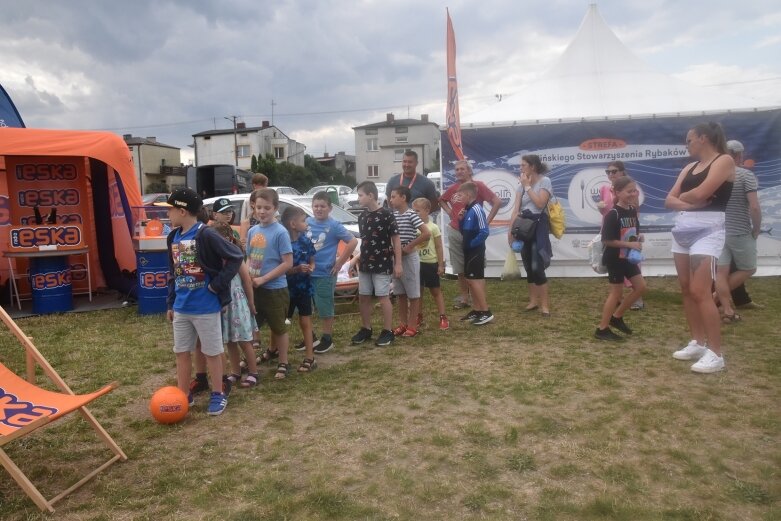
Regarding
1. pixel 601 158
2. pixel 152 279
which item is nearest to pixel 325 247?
pixel 152 279

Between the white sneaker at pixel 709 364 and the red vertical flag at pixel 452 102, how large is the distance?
5289 mm

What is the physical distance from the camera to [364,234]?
588 centimetres

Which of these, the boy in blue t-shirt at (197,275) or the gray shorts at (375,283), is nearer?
the boy in blue t-shirt at (197,275)

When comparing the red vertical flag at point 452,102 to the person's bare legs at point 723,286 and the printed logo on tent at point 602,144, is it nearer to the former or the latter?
the printed logo on tent at point 602,144

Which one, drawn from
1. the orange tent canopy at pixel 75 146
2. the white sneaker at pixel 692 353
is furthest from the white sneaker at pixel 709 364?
the orange tent canopy at pixel 75 146

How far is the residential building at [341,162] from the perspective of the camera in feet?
283

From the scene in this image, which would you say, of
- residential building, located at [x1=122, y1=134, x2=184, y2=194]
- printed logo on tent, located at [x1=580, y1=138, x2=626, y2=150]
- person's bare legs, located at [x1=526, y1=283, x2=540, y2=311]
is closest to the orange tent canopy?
person's bare legs, located at [x1=526, y1=283, x2=540, y2=311]

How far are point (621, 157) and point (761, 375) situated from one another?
5828 mm

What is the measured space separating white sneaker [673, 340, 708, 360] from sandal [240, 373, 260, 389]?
3683 millimetres

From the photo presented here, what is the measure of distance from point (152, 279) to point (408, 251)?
156 inches

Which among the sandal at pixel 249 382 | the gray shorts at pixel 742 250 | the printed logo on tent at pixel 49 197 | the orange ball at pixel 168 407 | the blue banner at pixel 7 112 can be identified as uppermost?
the blue banner at pixel 7 112

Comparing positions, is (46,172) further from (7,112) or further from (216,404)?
(216,404)

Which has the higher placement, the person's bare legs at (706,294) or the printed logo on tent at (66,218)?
the printed logo on tent at (66,218)

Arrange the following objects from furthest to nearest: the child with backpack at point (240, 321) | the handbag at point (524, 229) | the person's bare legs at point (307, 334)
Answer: the handbag at point (524, 229) < the person's bare legs at point (307, 334) < the child with backpack at point (240, 321)
